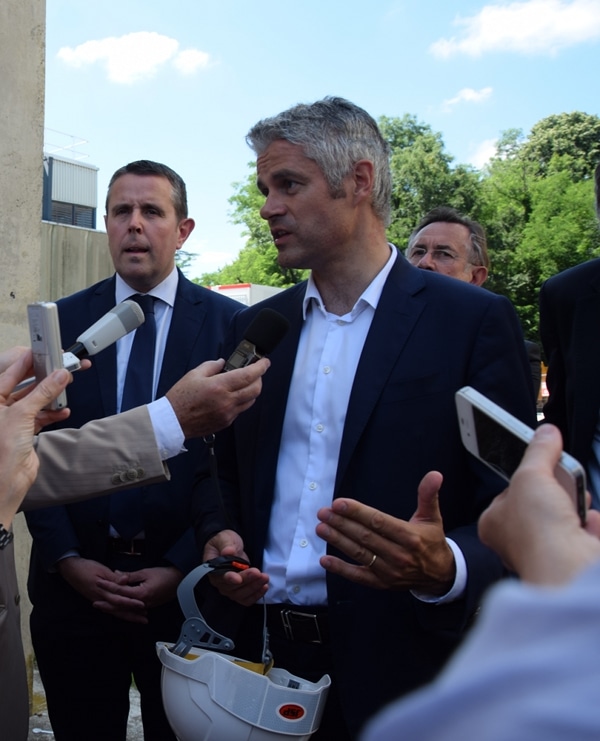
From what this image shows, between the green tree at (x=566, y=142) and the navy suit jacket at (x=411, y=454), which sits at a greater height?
the green tree at (x=566, y=142)

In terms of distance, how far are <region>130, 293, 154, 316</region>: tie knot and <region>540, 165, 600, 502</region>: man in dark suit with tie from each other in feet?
5.60

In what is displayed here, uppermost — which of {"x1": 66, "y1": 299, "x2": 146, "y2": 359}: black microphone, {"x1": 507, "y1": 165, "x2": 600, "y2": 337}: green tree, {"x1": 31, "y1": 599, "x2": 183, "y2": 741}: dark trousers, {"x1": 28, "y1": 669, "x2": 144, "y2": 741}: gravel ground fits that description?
{"x1": 507, "y1": 165, "x2": 600, "y2": 337}: green tree

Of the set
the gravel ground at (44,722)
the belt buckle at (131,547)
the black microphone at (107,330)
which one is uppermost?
the black microphone at (107,330)

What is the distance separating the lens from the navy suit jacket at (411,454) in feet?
7.46

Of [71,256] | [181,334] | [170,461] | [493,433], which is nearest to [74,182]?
[71,256]

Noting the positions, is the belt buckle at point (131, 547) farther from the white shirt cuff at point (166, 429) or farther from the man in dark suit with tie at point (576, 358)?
the man in dark suit with tie at point (576, 358)

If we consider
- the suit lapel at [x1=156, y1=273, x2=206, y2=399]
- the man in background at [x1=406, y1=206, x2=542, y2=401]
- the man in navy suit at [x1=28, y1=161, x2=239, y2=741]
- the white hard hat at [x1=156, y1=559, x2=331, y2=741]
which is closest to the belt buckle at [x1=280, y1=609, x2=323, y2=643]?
the white hard hat at [x1=156, y1=559, x2=331, y2=741]

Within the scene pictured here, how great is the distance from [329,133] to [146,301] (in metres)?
1.35

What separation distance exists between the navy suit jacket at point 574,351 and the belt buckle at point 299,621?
1036mm

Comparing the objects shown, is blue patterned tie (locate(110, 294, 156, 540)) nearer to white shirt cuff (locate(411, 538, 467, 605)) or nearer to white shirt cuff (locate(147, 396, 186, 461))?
white shirt cuff (locate(147, 396, 186, 461))

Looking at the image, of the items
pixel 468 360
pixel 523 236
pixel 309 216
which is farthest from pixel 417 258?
pixel 523 236

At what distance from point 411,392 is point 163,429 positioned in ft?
2.72

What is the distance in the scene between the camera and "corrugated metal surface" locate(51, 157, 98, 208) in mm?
30922

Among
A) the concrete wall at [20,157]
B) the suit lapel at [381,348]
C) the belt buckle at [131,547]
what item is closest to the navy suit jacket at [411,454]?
the suit lapel at [381,348]
